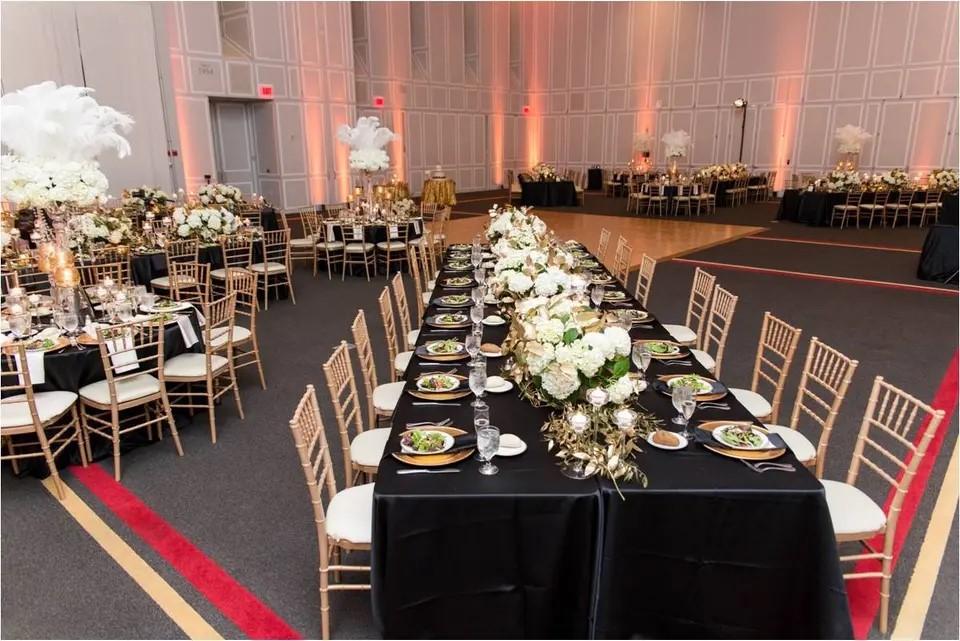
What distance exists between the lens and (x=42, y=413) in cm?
332

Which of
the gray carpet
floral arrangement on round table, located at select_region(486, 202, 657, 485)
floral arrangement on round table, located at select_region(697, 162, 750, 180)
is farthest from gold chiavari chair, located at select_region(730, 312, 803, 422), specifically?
floral arrangement on round table, located at select_region(697, 162, 750, 180)

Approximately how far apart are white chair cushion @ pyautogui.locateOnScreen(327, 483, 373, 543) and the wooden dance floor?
742 cm

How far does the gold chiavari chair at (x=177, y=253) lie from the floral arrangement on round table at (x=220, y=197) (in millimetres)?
2184

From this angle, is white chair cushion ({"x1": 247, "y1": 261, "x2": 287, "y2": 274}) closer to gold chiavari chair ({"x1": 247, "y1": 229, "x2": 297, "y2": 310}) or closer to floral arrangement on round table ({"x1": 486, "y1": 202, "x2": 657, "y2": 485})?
gold chiavari chair ({"x1": 247, "y1": 229, "x2": 297, "y2": 310})

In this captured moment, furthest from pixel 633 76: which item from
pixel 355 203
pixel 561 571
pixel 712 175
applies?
pixel 561 571

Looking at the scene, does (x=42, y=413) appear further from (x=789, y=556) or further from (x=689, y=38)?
(x=689, y=38)

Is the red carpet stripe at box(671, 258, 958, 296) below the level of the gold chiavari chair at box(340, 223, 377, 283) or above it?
below

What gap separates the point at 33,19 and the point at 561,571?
11.9 metres

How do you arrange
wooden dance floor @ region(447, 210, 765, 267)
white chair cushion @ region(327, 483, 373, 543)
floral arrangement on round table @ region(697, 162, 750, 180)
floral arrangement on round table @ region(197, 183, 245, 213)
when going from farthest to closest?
floral arrangement on round table @ region(697, 162, 750, 180), wooden dance floor @ region(447, 210, 765, 267), floral arrangement on round table @ region(197, 183, 245, 213), white chair cushion @ region(327, 483, 373, 543)

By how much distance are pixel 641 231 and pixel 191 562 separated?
10.8 m

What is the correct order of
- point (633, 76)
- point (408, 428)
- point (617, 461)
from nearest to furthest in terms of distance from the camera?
point (617, 461) → point (408, 428) → point (633, 76)

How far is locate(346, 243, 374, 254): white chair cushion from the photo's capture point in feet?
28.4

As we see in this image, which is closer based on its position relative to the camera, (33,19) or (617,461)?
(617,461)

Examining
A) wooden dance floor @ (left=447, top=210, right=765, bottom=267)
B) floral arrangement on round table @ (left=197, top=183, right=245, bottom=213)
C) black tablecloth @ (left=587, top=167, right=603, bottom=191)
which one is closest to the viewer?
floral arrangement on round table @ (left=197, top=183, right=245, bottom=213)
